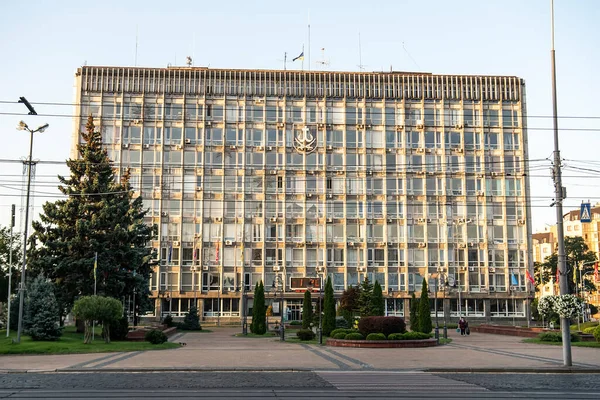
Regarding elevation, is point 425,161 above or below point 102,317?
above

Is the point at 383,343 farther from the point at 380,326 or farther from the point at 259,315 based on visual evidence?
the point at 259,315

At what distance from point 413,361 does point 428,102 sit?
211ft

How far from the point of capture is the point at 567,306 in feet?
87.5

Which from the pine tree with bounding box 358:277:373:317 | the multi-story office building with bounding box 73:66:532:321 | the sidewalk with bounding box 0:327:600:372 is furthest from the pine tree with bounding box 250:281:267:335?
the multi-story office building with bounding box 73:66:532:321

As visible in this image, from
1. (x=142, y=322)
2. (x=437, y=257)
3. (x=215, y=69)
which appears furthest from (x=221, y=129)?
(x=437, y=257)

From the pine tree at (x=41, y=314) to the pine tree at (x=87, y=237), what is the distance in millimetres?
6915

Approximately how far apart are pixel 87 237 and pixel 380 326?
71.1ft

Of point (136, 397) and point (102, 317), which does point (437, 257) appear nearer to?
point (102, 317)

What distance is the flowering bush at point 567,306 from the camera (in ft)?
87.4

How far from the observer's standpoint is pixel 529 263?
8806 centimetres

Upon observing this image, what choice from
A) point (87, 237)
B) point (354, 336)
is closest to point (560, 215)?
point (354, 336)

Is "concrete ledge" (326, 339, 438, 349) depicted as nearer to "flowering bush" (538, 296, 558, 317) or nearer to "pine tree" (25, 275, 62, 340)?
"flowering bush" (538, 296, 558, 317)

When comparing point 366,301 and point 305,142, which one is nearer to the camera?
point 366,301

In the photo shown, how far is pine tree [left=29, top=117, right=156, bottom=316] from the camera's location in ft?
154
